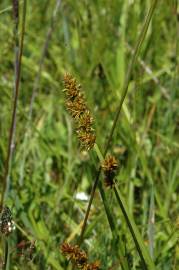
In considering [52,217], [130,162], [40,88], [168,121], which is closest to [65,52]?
[40,88]

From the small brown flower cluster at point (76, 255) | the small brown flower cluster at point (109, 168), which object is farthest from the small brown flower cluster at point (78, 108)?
the small brown flower cluster at point (76, 255)

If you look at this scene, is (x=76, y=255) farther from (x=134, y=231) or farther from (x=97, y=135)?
(x=97, y=135)

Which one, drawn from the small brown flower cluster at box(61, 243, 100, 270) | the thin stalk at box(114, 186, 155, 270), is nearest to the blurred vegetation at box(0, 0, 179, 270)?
the thin stalk at box(114, 186, 155, 270)

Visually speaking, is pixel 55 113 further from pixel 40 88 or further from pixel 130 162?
pixel 130 162

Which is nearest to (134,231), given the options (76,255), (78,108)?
(76,255)

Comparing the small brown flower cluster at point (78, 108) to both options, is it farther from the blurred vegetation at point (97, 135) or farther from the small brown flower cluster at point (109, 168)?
the blurred vegetation at point (97, 135)

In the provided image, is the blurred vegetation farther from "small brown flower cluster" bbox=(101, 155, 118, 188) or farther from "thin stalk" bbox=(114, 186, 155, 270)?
"small brown flower cluster" bbox=(101, 155, 118, 188)

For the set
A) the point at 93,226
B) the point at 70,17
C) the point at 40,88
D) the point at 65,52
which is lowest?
the point at 93,226
